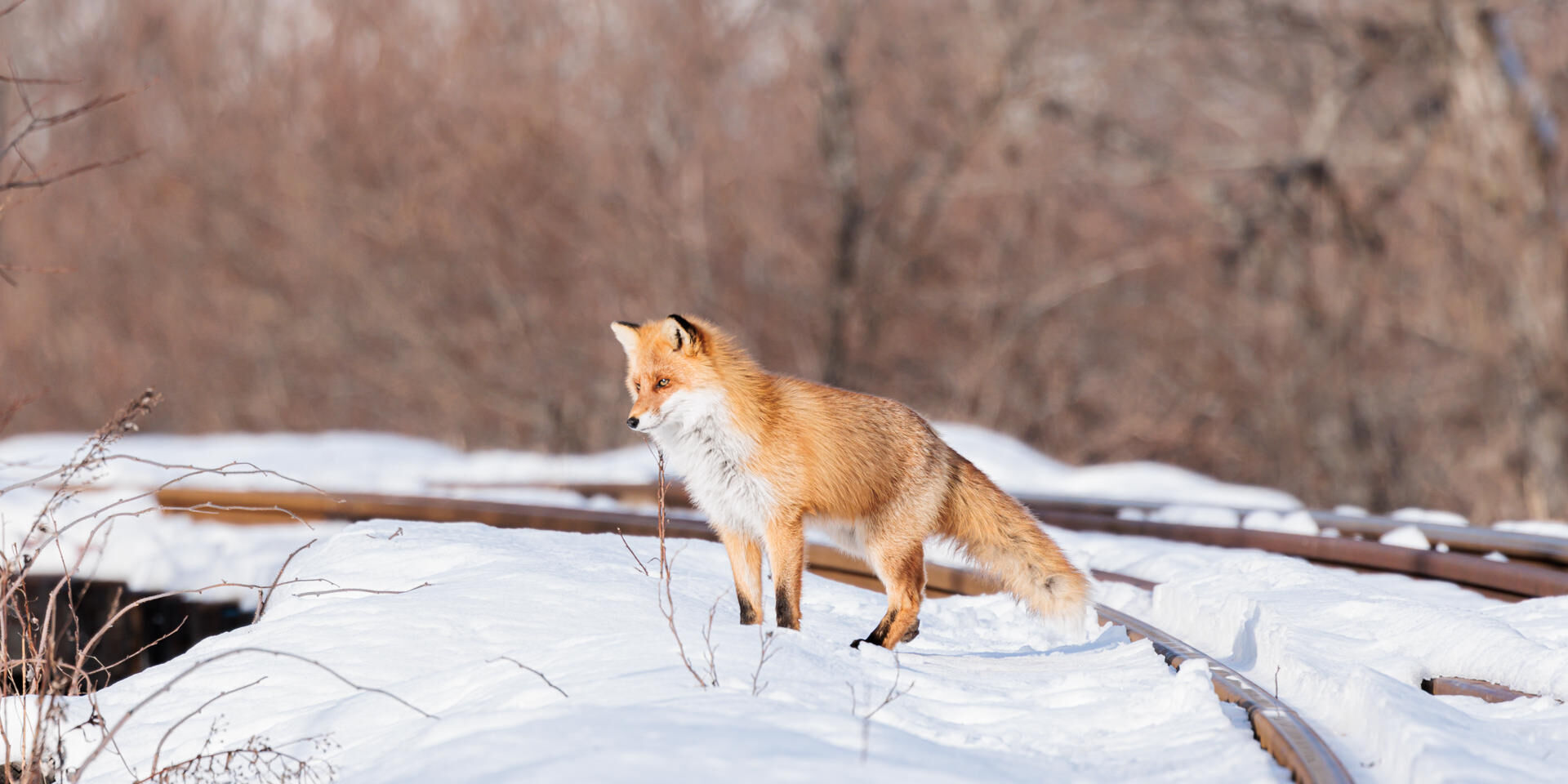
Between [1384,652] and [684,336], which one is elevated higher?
[684,336]

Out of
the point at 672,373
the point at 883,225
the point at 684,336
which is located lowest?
the point at 672,373

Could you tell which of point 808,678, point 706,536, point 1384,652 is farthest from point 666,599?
point 706,536

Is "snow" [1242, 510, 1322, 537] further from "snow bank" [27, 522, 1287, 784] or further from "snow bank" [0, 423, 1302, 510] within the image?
"snow bank" [27, 522, 1287, 784]

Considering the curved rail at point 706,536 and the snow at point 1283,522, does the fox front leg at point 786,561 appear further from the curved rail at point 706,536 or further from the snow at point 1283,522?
the snow at point 1283,522

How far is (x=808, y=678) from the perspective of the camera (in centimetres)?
433

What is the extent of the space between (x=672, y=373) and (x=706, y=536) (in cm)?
424

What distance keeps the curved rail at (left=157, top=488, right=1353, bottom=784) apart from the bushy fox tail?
27cm

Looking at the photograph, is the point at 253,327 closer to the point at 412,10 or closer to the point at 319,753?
the point at 412,10

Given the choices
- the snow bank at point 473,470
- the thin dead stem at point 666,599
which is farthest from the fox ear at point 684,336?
the snow bank at point 473,470

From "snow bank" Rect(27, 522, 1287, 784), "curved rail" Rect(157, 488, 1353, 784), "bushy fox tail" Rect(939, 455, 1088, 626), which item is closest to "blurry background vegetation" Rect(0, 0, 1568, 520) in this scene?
"curved rail" Rect(157, 488, 1353, 784)

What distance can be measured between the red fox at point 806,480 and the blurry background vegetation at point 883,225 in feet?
45.5

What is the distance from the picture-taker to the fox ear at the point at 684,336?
5188 mm

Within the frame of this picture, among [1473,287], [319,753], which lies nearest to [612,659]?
[319,753]

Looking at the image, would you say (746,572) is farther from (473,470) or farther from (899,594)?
(473,470)
